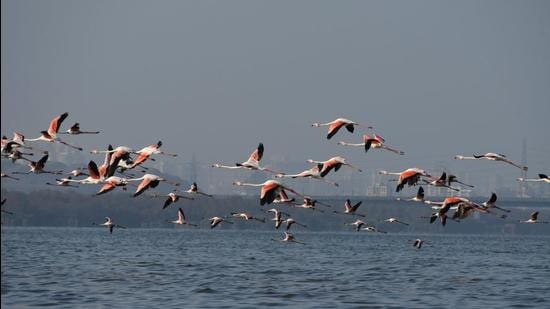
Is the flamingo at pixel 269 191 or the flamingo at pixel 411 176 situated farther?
the flamingo at pixel 411 176

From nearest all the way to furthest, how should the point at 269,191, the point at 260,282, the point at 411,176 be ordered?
the point at 269,191 → the point at 411,176 → the point at 260,282

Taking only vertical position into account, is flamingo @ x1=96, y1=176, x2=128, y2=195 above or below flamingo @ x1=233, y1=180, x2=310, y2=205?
above

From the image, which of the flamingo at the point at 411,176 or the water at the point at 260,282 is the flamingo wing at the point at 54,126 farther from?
Answer: the flamingo at the point at 411,176

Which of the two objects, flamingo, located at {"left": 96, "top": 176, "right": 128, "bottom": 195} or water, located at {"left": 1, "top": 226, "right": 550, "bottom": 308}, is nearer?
flamingo, located at {"left": 96, "top": 176, "right": 128, "bottom": 195}

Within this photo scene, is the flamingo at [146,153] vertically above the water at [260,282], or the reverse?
the flamingo at [146,153]

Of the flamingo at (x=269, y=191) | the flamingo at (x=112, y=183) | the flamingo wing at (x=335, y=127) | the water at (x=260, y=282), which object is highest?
the flamingo wing at (x=335, y=127)

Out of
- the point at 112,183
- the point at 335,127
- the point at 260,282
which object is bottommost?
the point at 260,282

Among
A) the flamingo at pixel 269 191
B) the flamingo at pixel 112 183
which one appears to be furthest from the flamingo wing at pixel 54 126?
the flamingo at pixel 269 191

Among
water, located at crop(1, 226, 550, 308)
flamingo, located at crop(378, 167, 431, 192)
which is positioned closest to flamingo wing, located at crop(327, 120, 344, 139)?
flamingo, located at crop(378, 167, 431, 192)

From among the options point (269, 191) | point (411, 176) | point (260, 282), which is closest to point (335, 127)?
point (411, 176)

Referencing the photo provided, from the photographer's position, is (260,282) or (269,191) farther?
(260,282)

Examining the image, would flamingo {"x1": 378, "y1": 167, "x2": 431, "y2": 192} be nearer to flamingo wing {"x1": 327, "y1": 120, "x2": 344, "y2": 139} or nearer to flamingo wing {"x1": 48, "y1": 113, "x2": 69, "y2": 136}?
flamingo wing {"x1": 327, "y1": 120, "x2": 344, "y2": 139}

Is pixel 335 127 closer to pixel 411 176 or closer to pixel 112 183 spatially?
pixel 411 176

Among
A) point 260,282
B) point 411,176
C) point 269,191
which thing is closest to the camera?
point 269,191
